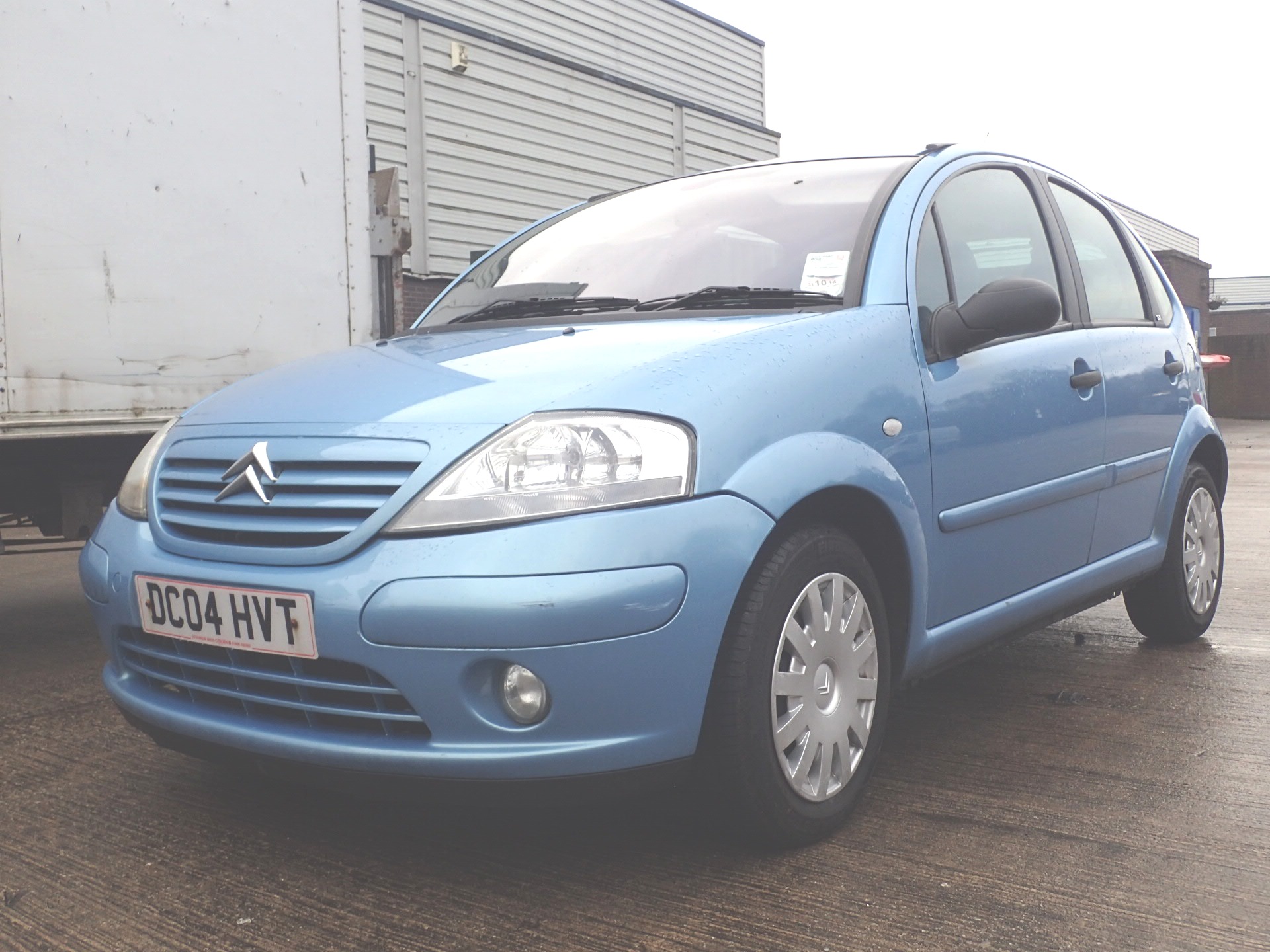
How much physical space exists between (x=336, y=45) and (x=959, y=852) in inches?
144

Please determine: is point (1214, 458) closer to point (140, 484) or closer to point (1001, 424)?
point (1001, 424)

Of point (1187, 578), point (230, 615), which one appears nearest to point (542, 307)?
point (230, 615)

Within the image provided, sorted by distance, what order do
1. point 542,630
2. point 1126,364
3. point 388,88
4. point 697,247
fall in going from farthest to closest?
point 388,88 < point 1126,364 < point 697,247 < point 542,630

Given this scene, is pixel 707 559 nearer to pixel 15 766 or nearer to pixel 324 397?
pixel 324 397

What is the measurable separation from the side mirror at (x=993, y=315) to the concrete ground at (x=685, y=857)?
1069mm

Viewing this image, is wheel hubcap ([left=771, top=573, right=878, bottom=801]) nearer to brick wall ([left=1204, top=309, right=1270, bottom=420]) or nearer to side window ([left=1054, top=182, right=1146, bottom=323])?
side window ([left=1054, top=182, right=1146, bottom=323])

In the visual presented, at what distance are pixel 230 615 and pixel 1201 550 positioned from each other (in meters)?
3.57

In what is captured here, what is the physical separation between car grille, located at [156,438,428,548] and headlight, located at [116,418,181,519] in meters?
0.16

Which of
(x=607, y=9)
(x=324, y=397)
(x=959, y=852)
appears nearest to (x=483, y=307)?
(x=324, y=397)

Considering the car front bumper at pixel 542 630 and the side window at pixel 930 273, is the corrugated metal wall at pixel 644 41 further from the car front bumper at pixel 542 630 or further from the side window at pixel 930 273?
the car front bumper at pixel 542 630

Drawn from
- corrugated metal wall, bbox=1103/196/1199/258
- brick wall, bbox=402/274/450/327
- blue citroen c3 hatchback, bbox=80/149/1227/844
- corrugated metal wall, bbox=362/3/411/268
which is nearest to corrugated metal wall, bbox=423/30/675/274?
brick wall, bbox=402/274/450/327

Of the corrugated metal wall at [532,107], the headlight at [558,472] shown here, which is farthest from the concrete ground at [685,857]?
the corrugated metal wall at [532,107]

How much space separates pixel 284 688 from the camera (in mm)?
2400

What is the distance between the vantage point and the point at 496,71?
13.8 meters
